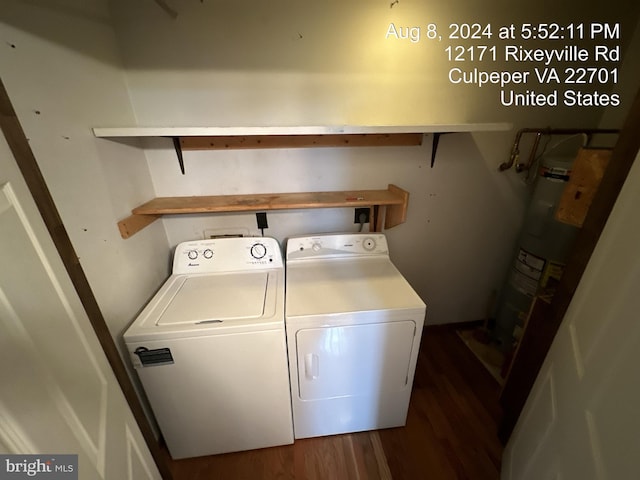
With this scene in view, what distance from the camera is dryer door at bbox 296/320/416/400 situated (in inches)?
45.9

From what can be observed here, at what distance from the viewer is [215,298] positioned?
128cm

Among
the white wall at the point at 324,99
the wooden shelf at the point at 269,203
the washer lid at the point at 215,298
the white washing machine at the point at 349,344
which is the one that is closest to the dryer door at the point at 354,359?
the white washing machine at the point at 349,344

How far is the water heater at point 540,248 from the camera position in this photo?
1434mm

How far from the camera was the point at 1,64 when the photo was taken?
0.72m

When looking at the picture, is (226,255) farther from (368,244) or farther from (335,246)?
(368,244)

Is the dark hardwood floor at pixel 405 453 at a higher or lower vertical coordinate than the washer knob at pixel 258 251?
lower

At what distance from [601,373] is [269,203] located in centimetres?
132

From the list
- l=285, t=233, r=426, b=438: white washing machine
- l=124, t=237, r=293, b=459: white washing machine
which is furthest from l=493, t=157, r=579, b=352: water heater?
l=124, t=237, r=293, b=459: white washing machine

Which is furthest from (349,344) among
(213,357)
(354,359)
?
(213,357)

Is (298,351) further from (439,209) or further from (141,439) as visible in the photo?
(439,209)

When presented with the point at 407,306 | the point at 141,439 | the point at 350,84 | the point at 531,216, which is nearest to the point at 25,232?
the point at 141,439

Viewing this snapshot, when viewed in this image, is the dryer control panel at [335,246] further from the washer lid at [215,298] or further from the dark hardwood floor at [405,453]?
the dark hardwood floor at [405,453]

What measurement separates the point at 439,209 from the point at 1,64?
6.55 ft

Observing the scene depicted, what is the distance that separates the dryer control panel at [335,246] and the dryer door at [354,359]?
1.77 ft
